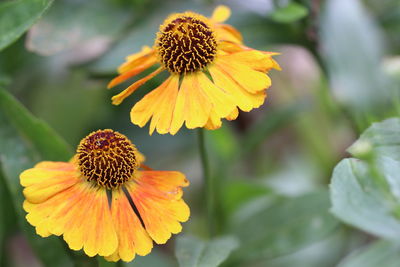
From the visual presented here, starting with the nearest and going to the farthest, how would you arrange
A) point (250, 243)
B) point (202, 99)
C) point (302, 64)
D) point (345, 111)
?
A: point (202, 99) < point (250, 243) < point (345, 111) < point (302, 64)

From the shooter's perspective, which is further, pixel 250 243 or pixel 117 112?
pixel 117 112

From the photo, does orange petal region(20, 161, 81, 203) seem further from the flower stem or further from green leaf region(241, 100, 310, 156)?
green leaf region(241, 100, 310, 156)

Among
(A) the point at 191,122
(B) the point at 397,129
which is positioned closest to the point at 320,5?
(B) the point at 397,129

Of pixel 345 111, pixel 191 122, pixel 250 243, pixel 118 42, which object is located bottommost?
pixel 250 243

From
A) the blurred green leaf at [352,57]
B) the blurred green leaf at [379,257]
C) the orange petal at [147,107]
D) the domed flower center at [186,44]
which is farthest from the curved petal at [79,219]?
the blurred green leaf at [352,57]

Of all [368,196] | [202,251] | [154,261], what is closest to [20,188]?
[202,251]

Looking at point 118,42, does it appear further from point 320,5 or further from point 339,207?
point 339,207
